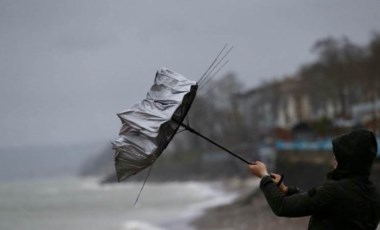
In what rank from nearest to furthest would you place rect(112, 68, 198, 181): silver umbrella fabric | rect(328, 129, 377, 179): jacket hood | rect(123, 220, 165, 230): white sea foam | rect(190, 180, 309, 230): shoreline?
rect(328, 129, 377, 179): jacket hood < rect(112, 68, 198, 181): silver umbrella fabric < rect(190, 180, 309, 230): shoreline < rect(123, 220, 165, 230): white sea foam

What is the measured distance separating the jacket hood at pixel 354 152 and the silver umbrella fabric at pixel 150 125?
1093 millimetres

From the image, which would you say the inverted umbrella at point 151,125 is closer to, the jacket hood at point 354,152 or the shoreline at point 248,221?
the jacket hood at point 354,152

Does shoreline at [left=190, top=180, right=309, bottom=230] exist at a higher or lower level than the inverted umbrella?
higher

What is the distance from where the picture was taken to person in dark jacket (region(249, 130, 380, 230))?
3305mm

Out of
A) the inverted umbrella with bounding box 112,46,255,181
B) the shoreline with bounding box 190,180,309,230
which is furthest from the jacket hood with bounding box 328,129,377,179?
the shoreline with bounding box 190,180,309,230

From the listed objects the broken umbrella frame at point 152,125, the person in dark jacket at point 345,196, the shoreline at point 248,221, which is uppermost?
the shoreline at point 248,221

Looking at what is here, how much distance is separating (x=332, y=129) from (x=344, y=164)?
136 feet

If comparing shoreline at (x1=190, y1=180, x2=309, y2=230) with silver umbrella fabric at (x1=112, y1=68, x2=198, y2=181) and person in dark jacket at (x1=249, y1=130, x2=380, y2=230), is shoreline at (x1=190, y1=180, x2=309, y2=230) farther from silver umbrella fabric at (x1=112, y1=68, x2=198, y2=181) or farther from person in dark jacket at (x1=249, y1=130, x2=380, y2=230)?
person in dark jacket at (x1=249, y1=130, x2=380, y2=230)

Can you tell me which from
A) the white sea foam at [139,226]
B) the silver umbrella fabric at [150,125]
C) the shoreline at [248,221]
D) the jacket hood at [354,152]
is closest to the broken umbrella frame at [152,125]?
the silver umbrella fabric at [150,125]

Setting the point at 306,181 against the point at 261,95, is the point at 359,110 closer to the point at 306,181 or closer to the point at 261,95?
the point at 306,181

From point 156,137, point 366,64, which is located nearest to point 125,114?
point 156,137

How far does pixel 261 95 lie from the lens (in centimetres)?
9694

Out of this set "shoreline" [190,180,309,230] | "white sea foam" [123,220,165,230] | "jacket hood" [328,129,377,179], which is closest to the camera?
"jacket hood" [328,129,377,179]

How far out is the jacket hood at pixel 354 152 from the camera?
329cm
